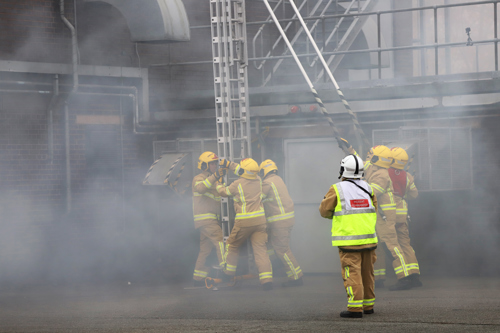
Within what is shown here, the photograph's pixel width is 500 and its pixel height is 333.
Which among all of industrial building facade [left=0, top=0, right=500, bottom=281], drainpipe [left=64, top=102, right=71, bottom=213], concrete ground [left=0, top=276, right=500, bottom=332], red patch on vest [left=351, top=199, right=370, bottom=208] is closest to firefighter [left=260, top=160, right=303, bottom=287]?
concrete ground [left=0, top=276, right=500, bottom=332]

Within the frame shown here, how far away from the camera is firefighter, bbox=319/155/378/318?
6.50m

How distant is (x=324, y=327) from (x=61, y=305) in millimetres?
3452

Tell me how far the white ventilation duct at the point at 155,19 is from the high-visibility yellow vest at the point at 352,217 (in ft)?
14.4

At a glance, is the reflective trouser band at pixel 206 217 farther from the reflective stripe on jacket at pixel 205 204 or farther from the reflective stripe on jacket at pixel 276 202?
the reflective stripe on jacket at pixel 276 202

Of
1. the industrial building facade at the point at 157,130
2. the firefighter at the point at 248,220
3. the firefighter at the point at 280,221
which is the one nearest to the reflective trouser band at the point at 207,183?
the firefighter at the point at 248,220

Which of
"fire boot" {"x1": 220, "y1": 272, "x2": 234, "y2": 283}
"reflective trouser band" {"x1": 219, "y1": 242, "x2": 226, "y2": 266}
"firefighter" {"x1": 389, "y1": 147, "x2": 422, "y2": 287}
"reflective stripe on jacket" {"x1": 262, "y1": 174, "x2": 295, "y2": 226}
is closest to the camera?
"firefighter" {"x1": 389, "y1": 147, "x2": 422, "y2": 287}

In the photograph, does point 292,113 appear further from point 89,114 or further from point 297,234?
point 89,114

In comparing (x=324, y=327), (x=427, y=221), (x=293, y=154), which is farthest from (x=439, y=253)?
(x=324, y=327)

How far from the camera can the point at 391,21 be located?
1338 cm

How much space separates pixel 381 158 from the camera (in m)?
8.70

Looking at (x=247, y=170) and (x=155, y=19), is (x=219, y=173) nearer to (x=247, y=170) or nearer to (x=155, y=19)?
(x=247, y=170)

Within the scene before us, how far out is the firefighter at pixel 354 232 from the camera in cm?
650

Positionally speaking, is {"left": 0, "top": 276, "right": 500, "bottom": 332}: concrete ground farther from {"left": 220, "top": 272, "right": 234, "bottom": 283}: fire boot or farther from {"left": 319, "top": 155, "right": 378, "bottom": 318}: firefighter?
{"left": 319, "top": 155, "right": 378, "bottom": 318}: firefighter

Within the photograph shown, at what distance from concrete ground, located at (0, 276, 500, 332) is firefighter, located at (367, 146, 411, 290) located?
29 cm
